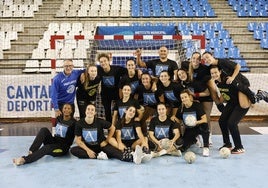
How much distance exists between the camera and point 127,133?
19.5 ft

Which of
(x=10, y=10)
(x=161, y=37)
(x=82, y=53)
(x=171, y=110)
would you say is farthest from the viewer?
(x=10, y=10)

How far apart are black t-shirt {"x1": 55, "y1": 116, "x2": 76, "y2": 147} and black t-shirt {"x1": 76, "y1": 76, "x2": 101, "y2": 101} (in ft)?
2.42

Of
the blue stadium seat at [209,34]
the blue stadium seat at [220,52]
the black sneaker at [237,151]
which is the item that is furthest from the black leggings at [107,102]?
the blue stadium seat at [209,34]

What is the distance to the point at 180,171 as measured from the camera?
198 inches

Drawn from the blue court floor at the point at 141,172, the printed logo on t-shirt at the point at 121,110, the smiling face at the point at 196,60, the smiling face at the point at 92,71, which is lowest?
the blue court floor at the point at 141,172

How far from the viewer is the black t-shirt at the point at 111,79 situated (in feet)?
21.2

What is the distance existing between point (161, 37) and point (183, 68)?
985 millimetres

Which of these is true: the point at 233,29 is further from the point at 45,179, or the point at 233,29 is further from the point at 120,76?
the point at 45,179

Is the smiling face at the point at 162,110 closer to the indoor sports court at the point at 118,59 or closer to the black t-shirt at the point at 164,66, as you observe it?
the indoor sports court at the point at 118,59

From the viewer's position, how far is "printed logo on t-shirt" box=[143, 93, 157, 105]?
21.0ft

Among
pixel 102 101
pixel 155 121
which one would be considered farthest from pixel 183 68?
pixel 102 101

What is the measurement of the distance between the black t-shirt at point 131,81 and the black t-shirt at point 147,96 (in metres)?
0.08

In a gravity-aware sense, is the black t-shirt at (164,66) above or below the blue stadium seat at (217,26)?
below

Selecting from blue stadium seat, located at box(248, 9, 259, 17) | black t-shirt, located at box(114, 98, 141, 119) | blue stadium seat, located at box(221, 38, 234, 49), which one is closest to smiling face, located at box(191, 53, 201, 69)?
black t-shirt, located at box(114, 98, 141, 119)
